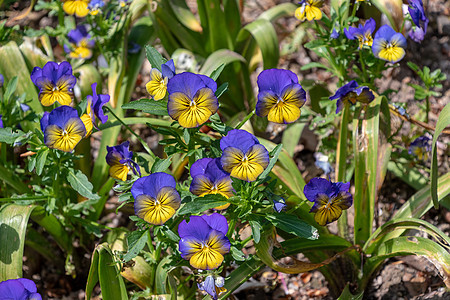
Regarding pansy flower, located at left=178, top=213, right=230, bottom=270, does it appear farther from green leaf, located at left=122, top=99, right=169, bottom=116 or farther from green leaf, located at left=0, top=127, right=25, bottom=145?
green leaf, located at left=0, top=127, right=25, bottom=145

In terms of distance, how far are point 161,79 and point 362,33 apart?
0.87 m

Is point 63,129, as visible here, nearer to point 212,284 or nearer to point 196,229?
point 196,229

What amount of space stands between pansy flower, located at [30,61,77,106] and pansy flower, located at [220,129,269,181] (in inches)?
27.2

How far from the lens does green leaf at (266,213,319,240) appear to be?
1.71m

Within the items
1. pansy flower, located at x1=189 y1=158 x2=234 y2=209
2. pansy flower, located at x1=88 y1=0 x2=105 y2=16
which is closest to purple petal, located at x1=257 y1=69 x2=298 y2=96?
pansy flower, located at x1=189 y1=158 x2=234 y2=209

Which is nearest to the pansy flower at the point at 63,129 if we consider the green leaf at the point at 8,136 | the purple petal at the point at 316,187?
the green leaf at the point at 8,136

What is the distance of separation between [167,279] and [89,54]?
1.38m

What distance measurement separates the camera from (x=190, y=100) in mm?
1635

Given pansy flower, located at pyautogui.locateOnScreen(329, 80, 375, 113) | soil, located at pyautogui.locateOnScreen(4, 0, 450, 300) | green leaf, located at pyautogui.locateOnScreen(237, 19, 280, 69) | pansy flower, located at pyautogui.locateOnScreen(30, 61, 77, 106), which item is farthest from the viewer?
green leaf, located at pyautogui.locateOnScreen(237, 19, 280, 69)

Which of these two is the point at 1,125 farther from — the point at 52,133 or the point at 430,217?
the point at 430,217

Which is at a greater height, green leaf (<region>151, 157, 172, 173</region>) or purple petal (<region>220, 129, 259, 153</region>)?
purple petal (<region>220, 129, 259, 153</region>)

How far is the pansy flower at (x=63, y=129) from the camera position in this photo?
1.82 m

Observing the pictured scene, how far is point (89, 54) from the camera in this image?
282 cm

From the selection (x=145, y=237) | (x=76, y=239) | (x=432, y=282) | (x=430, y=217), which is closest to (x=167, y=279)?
(x=145, y=237)
